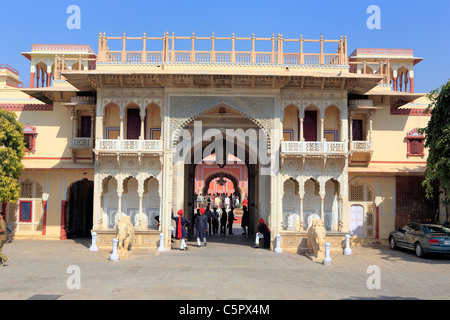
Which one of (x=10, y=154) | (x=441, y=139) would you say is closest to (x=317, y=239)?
(x=441, y=139)

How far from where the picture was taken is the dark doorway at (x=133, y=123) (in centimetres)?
1930

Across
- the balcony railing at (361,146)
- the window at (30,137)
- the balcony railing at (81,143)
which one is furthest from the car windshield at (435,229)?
the window at (30,137)

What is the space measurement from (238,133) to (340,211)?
19.2 feet

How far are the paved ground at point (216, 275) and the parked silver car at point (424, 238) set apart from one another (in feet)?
1.31

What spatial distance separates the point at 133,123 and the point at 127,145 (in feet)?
6.73

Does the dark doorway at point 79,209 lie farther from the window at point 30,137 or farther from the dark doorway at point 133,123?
the dark doorway at point 133,123

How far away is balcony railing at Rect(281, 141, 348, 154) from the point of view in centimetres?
1744

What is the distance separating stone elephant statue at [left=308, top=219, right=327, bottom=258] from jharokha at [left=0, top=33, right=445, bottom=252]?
147 cm

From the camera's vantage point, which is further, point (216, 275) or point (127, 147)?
point (127, 147)

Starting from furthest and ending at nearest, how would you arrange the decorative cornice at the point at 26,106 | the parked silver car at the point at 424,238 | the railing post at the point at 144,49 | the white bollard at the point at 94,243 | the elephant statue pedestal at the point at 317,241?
the decorative cornice at the point at 26,106 → the railing post at the point at 144,49 → the white bollard at the point at 94,243 → the elephant statue pedestal at the point at 317,241 → the parked silver car at the point at 424,238

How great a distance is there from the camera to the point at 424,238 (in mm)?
15430

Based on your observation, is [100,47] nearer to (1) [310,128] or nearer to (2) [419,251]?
(1) [310,128]
